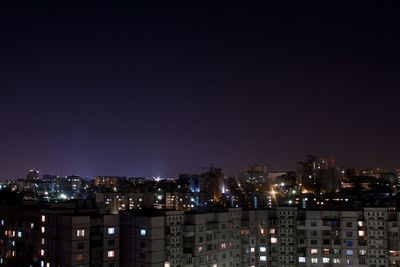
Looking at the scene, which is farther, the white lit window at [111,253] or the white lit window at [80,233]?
the white lit window at [111,253]

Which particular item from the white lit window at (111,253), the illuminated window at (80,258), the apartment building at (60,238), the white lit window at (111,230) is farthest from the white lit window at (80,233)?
the white lit window at (111,253)

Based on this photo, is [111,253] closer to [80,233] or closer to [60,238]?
[80,233]

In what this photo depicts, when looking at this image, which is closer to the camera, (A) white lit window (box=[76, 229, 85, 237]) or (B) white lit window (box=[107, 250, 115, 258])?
(A) white lit window (box=[76, 229, 85, 237])

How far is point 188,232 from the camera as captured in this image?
18859 millimetres

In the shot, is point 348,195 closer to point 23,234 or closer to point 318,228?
point 318,228

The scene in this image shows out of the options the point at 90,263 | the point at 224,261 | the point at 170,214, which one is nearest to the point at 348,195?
the point at 224,261

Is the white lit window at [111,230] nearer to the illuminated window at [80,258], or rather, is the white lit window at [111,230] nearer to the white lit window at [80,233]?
the white lit window at [80,233]

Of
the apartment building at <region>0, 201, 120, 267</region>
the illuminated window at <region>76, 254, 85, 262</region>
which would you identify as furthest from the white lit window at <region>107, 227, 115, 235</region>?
the illuminated window at <region>76, 254, 85, 262</region>

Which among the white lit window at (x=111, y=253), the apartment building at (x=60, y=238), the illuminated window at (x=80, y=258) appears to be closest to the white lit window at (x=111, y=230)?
the apartment building at (x=60, y=238)

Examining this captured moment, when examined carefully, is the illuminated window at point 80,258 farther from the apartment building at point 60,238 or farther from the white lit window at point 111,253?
the white lit window at point 111,253

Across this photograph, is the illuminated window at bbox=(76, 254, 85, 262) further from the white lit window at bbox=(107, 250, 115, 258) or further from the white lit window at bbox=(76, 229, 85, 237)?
the white lit window at bbox=(107, 250, 115, 258)

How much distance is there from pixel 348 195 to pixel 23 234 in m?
28.1

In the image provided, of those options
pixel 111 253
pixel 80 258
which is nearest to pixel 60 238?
pixel 80 258

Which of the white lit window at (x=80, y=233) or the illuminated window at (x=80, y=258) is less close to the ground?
the white lit window at (x=80, y=233)
